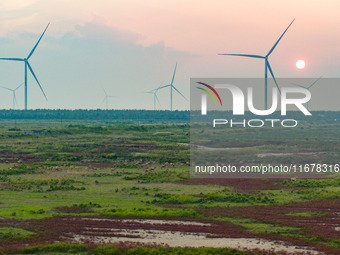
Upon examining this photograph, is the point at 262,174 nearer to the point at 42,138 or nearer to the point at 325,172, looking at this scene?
the point at 325,172

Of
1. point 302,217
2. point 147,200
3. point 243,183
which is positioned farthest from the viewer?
point 243,183

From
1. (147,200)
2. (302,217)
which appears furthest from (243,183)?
(302,217)

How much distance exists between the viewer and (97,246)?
30.7 meters

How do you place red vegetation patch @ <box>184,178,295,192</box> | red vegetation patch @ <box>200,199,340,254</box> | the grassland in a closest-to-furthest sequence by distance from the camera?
the grassland
red vegetation patch @ <box>200,199,340,254</box>
red vegetation patch @ <box>184,178,295,192</box>

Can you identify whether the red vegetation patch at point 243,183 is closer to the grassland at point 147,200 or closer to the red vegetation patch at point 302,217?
the grassland at point 147,200

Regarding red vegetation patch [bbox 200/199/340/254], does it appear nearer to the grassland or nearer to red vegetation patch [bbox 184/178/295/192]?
the grassland

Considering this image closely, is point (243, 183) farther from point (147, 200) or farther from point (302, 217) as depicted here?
point (302, 217)

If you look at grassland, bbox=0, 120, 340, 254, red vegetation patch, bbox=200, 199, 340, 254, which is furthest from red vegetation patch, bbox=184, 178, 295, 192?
red vegetation patch, bbox=200, 199, 340, 254

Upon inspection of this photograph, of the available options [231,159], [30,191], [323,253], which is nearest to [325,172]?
[231,159]

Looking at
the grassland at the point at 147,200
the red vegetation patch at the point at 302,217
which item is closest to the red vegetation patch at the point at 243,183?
the grassland at the point at 147,200

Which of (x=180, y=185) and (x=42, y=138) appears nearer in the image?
(x=180, y=185)

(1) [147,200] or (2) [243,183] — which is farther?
(2) [243,183]

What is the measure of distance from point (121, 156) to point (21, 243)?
55351mm

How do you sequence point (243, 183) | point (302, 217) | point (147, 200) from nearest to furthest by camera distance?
point (302, 217) → point (147, 200) → point (243, 183)
